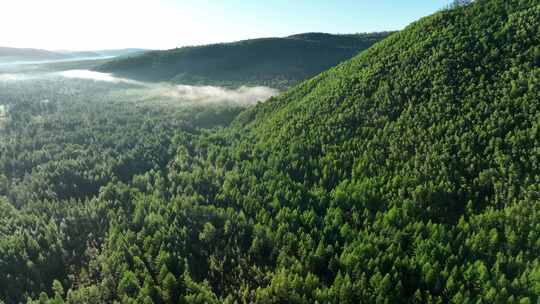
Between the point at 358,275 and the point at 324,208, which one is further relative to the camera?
the point at 324,208

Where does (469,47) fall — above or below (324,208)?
above

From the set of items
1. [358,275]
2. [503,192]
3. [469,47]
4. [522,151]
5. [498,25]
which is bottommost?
[358,275]

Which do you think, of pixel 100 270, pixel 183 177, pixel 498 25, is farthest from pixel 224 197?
pixel 498 25

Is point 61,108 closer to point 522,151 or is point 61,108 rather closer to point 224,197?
point 224,197

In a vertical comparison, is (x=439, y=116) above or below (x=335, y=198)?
above

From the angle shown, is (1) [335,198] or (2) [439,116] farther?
Result: (2) [439,116]

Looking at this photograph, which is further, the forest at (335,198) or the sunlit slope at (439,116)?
the sunlit slope at (439,116)

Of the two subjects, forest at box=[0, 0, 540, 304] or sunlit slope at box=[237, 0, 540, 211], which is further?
sunlit slope at box=[237, 0, 540, 211]

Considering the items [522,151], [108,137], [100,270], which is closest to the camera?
[100,270]
